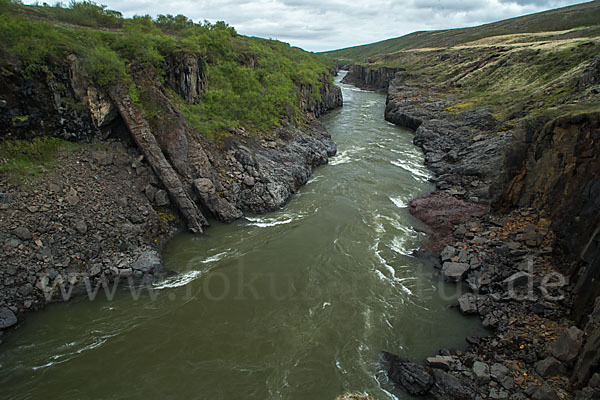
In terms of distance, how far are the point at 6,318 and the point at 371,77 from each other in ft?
332

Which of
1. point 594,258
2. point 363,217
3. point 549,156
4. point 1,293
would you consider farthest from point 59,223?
point 549,156

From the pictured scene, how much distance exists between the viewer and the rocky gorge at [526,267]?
8789 millimetres

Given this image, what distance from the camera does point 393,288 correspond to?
1355cm

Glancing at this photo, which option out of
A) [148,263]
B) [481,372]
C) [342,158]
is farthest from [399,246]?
[342,158]

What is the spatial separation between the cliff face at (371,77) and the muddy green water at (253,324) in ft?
263

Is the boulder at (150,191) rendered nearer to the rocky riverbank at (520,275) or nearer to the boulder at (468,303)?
the rocky riverbank at (520,275)

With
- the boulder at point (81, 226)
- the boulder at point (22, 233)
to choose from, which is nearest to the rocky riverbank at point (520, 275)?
the boulder at point (81, 226)

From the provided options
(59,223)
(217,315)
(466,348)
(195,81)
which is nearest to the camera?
(466,348)

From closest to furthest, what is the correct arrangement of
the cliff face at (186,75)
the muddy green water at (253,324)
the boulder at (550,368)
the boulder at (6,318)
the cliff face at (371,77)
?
the boulder at (550,368), the muddy green water at (253,324), the boulder at (6,318), the cliff face at (186,75), the cliff face at (371,77)

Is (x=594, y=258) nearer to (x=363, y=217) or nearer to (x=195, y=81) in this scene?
(x=363, y=217)

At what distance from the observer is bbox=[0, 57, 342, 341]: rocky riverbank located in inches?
478

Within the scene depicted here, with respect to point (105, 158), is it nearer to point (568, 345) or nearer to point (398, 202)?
point (398, 202)

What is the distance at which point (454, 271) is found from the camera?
1393 centimetres

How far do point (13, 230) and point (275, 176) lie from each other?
533 inches
